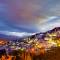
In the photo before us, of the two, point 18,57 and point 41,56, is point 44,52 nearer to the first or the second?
point 41,56

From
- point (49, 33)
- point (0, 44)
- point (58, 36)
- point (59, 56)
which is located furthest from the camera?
point (49, 33)

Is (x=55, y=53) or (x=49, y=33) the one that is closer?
(x=55, y=53)

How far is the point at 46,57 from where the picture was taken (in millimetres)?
8734

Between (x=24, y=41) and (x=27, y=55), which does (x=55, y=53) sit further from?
(x=24, y=41)

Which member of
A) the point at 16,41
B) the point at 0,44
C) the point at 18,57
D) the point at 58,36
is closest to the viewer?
the point at 18,57

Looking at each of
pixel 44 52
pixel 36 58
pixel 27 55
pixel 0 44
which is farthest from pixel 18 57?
pixel 0 44

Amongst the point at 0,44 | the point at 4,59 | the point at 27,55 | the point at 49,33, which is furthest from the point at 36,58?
the point at 49,33

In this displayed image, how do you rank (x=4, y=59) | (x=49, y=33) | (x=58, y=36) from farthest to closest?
(x=49, y=33)
(x=58, y=36)
(x=4, y=59)

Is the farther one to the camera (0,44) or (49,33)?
(49,33)

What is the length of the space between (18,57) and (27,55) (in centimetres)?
40

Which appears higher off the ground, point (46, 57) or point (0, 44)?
point (0, 44)

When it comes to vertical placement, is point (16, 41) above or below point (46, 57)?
above

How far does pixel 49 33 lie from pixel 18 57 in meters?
11.2

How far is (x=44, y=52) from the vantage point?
9.15m
